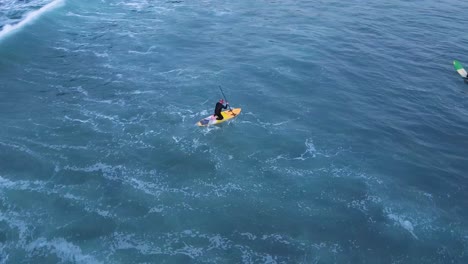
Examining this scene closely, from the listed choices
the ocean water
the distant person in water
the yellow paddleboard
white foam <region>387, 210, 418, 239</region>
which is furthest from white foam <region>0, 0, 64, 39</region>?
white foam <region>387, 210, 418, 239</region>

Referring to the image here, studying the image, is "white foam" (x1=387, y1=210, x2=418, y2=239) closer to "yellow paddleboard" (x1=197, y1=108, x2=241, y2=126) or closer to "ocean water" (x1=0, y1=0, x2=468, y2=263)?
"ocean water" (x1=0, y1=0, x2=468, y2=263)

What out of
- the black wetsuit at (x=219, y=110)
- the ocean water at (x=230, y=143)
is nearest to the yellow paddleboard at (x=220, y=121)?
the black wetsuit at (x=219, y=110)

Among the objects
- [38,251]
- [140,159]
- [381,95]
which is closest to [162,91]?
[140,159]

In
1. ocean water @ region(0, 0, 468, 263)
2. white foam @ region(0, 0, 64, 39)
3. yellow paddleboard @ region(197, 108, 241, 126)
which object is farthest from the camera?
white foam @ region(0, 0, 64, 39)

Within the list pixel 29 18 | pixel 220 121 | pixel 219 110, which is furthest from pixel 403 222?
pixel 29 18

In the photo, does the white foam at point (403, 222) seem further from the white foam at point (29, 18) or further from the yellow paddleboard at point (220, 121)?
the white foam at point (29, 18)

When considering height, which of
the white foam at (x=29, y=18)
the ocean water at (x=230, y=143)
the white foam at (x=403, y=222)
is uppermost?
the white foam at (x=29, y=18)
